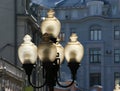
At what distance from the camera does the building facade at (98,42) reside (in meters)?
80.9

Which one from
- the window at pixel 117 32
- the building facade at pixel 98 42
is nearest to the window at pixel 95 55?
the building facade at pixel 98 42

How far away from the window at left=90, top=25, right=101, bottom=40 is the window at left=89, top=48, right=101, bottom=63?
5.66ft

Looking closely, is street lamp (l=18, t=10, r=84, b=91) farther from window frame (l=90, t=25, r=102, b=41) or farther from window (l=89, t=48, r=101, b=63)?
window frame (l=90, t=25, r=102, b=41)

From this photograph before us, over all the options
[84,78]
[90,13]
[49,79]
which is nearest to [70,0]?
[90,13]

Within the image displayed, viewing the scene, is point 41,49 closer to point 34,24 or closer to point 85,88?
point 34,24

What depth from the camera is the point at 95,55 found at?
81250 mm

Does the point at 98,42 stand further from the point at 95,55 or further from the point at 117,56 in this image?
the point at 117,56

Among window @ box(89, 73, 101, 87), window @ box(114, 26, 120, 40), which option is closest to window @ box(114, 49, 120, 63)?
window @ box(114, 26, 120, 40)

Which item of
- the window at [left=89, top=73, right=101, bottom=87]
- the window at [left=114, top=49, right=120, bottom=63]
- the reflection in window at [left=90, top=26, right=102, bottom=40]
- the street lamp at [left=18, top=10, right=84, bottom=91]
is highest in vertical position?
→ the street lamp at [left=18, top=10, right=84, bottom=91]

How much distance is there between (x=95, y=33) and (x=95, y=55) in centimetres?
296

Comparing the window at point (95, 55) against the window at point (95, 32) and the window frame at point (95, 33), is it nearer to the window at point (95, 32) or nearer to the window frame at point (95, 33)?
the window frame at point (95, 33)

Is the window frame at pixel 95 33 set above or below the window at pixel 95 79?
above

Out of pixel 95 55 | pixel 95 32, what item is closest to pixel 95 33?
pixel 95 32

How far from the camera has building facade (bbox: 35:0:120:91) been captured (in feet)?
266
